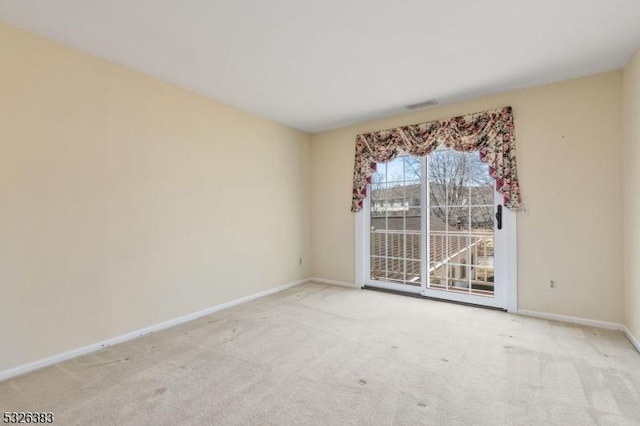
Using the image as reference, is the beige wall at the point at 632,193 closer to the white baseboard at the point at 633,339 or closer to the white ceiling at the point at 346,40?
the white baseboard at the point at 633,339

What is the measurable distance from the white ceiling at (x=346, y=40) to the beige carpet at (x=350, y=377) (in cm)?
254

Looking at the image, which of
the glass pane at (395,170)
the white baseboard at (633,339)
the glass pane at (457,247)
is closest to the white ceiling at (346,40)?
the glass pane at (395,170)

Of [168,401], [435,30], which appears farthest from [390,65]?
[168,401]

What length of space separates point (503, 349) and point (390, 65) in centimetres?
271

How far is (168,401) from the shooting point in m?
1.90

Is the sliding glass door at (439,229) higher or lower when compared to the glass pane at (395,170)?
lower

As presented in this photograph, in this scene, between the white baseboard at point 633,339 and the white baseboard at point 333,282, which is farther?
the white baseboard at point 333,282

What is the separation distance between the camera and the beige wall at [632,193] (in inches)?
100

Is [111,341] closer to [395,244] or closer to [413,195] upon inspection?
[395,244]

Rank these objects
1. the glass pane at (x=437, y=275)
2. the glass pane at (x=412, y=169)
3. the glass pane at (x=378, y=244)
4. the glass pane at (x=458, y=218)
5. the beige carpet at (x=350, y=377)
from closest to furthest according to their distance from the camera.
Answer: the beige carpet at (x=350, y=377) → the glass pane at (x=458, y=218) → the glass pane at (x=437, y=275) → the glass pane at (x=412, y=169) → the glass pane at (x=378, y=244)

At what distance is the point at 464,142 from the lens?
365 centimetres

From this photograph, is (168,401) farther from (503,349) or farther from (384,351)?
(503,349)

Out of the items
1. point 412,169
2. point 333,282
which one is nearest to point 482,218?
point 412,169

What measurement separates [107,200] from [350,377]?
8.37 ft
